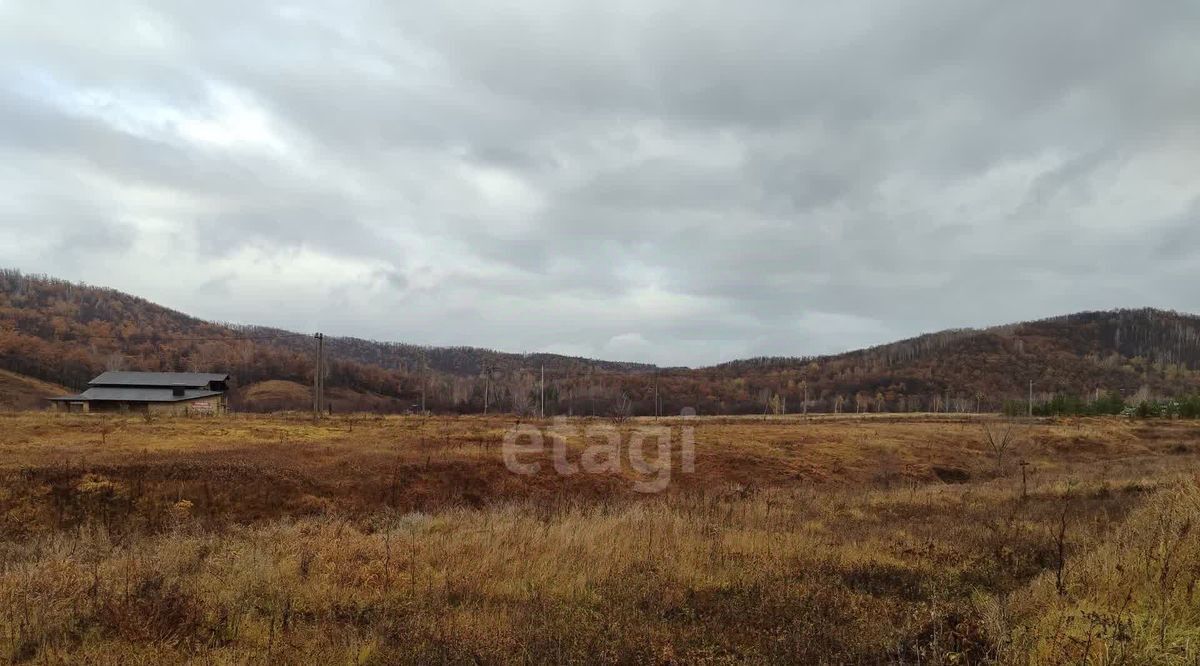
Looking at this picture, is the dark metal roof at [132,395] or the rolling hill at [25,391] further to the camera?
the rolling hill at [25,391]

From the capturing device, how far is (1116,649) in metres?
4.61

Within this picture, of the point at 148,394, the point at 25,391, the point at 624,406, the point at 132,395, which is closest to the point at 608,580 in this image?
the point at 148,394

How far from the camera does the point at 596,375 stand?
162375 millimetres

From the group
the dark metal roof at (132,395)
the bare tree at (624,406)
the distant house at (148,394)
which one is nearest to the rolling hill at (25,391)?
the distant house at (148,394)

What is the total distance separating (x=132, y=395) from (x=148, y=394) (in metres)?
1.48

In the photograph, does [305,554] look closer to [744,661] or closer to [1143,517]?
[744,661]

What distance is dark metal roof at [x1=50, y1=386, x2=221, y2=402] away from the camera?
226 ft

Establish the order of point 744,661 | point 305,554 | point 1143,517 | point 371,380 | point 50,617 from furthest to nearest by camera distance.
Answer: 1. point 371,380
2. point 1143,517
3. point 305,554
4. point 50,617
5. point 744,661

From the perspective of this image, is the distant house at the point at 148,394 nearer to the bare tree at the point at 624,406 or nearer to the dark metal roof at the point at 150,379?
the dark metal roof at the point at 150,379

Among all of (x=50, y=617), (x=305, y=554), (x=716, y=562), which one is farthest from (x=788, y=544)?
(x=50, y=617)

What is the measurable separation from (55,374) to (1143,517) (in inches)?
6039

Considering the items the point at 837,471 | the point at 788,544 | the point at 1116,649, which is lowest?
the point at 837,471

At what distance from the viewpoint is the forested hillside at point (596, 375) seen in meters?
123

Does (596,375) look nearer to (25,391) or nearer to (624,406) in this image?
(624,406)
